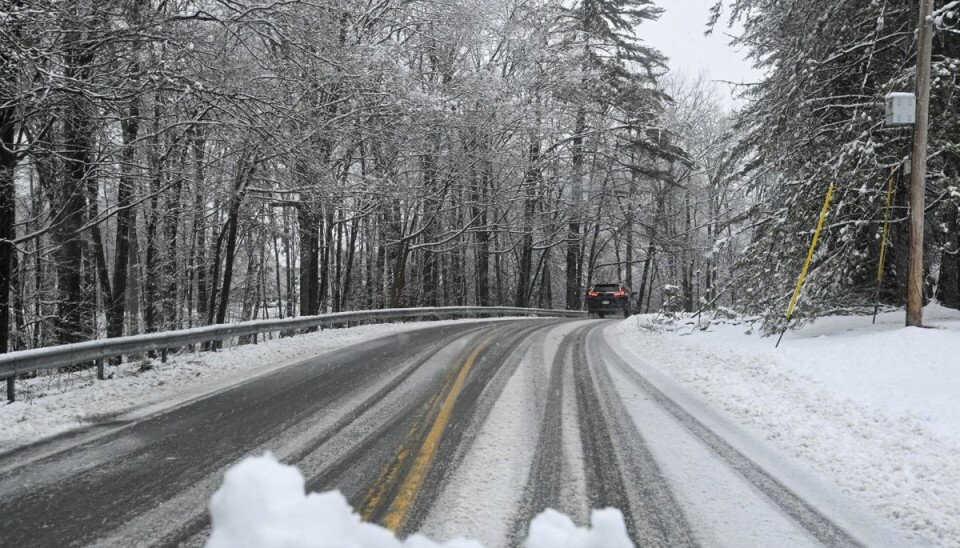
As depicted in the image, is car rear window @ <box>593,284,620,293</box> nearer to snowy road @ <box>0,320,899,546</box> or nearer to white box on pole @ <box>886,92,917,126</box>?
white box on pole @ <box>886,92,917,126</box>

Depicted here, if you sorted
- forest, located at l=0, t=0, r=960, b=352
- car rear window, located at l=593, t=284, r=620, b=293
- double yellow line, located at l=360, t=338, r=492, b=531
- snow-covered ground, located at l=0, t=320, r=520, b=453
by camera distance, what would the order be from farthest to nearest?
car rear window, located at l=593, t=284, r=620, b=293
forest, located at l=0, t=0, r=960, b=352
snow-covered ground, located at l=0, t=320, r=520, b=453
double yellow line, located at l=360, t=338, r=492, b=531

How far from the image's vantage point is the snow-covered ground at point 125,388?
5996 millimetres

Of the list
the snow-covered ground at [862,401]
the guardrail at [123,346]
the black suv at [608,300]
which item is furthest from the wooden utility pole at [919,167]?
the black suv at [608,300]

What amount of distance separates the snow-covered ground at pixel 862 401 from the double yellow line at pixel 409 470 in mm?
3466

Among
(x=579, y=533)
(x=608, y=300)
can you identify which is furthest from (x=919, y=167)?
(x=608, y=300)

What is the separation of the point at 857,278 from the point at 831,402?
7.51m

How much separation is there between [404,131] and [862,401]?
12.3 m

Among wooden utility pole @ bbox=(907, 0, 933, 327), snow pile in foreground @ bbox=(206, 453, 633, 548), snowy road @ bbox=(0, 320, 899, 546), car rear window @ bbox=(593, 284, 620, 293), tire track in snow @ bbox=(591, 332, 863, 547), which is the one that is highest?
wooden utility pole @ bbox=(907, 0, 933, 327)

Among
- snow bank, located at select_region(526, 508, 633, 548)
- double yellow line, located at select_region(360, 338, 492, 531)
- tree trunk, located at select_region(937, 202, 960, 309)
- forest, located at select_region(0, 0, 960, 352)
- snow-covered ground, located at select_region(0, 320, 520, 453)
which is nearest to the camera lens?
snow bank, located at select_region(526, 508, 633, 548)

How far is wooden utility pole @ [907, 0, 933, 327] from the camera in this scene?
8789 millimetres

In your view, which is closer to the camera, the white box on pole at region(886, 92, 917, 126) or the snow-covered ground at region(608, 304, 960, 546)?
the snow-covered ground at region(608, 304, 960, 546)

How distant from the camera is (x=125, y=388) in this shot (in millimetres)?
7785

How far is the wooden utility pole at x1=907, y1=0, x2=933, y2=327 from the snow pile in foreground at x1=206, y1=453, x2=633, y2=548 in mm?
10197

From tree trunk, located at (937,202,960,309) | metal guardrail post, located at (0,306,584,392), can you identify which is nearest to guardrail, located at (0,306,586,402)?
metal guardrail post, located at (0,306,584,392)
